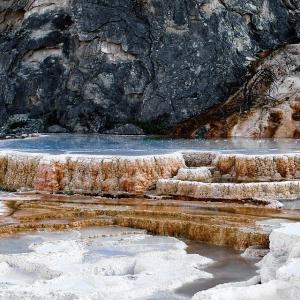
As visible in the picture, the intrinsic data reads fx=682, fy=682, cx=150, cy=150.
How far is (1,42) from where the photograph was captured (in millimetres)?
37656

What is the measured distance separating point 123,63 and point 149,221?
2007cm

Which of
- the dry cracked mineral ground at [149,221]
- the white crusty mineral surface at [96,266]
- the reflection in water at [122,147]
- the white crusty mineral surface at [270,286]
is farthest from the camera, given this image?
the reflection in water at [122,147]

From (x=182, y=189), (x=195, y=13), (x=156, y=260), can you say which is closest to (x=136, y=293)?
(x=156, y=260)

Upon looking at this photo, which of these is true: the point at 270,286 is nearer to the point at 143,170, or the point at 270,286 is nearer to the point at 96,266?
the point at 96,266

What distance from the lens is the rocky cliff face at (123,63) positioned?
34.1 m

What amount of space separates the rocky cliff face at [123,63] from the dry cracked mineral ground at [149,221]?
317 inches

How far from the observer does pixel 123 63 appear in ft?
112

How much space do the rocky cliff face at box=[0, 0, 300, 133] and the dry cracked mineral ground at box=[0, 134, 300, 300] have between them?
8054 mm

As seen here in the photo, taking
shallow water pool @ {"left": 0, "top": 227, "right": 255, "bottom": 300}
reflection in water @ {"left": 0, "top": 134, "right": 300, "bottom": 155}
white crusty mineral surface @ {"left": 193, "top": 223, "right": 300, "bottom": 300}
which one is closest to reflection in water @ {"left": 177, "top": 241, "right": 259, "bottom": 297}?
shallow water pool @ {"left": 0, "top": 227, "right": 255, "bottom": 300}

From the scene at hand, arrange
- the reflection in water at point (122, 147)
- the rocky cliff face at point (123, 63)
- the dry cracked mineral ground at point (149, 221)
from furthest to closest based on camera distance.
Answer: the rocky cliff face at point (123, 63) → the reflection in water at point (122, 147) → the dry cracked mineral ground at point (149, 221)

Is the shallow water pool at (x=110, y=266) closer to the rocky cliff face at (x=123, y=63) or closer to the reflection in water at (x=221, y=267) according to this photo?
the reflection in water at (x=221, y=267)

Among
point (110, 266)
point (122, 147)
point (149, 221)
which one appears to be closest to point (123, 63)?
point (122, 147)

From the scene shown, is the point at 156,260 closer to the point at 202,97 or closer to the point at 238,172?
the point at 238,172

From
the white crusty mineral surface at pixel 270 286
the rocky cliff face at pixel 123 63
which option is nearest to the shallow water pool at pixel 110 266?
the white crusty mineral surface at pixel 270 286
